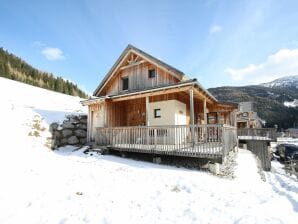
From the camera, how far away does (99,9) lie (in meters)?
11.1

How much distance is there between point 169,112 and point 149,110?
1699 mm

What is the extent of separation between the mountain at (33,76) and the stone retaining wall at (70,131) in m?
31.6

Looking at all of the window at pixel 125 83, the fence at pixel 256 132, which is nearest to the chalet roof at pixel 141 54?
the window at pixel 125 83

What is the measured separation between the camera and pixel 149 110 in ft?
48.2

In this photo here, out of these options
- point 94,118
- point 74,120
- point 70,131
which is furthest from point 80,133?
point 94,118

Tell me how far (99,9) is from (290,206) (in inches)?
476

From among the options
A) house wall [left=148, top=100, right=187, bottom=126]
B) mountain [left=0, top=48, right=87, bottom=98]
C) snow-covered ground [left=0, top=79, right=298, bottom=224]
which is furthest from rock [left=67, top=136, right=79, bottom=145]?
mountain [left=0, top=48, right=87, bottom=98]

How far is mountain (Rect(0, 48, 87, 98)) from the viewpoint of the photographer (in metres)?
41.0

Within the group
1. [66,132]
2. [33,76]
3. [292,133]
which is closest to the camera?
[66,132]

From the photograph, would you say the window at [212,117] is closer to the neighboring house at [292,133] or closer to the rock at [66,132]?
the rock at [66,132]

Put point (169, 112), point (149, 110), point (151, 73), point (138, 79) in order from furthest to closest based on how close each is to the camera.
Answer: point (138, 79) < point (151, 73) < point (149, 110) < point (169, 112)

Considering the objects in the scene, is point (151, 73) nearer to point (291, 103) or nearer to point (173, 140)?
point (173, 140)

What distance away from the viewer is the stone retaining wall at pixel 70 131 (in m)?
13.3

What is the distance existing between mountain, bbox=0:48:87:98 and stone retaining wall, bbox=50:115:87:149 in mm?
31550
